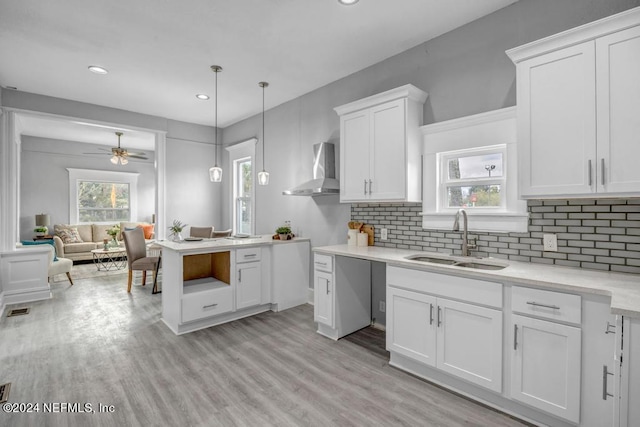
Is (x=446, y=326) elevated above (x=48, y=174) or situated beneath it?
situated beneath

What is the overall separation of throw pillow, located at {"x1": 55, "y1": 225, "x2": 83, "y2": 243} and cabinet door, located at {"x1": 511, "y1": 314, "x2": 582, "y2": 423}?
28.5ft

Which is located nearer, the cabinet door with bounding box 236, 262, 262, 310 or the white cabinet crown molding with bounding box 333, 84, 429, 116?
the white cabinet crown molding with bounding box 333, 84, 429, 116

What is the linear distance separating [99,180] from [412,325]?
28.5 feet

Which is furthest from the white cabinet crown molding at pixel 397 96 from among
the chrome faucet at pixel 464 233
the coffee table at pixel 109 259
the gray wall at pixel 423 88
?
the coffee table at pixel 109 259

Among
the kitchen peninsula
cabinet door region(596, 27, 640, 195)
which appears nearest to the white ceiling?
cabinet door region(596, 27, 640, 195)

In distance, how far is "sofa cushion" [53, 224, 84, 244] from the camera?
7223mm

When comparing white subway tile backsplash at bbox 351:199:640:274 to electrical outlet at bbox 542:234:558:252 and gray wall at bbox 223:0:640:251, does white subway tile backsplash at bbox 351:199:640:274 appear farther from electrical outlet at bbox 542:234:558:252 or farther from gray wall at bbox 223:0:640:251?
gray wall at bbox 223:0:640:251

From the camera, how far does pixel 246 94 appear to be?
180 inches

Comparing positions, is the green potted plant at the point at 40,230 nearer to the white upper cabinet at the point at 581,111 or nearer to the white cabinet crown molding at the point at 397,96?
the white cabinet crown molding at the point at 397,96

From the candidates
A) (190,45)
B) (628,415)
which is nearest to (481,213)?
(628,415)

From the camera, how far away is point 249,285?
150 inches

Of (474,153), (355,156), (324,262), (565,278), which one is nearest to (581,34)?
(474,153)

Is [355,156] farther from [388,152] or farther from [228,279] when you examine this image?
[228,279]

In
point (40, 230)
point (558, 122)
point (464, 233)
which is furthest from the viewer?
point (40, 230)
